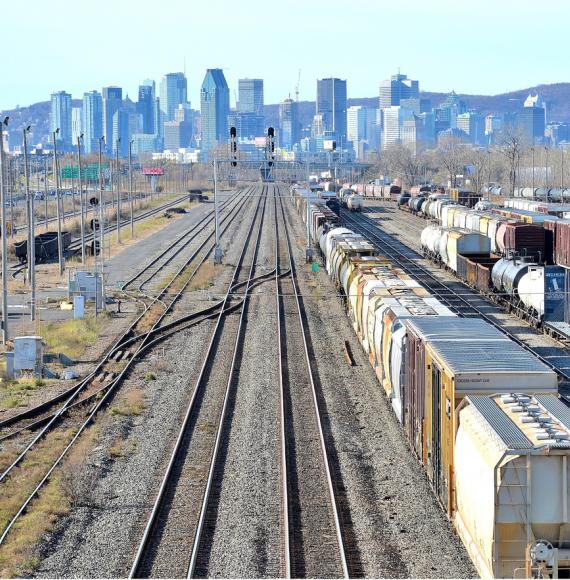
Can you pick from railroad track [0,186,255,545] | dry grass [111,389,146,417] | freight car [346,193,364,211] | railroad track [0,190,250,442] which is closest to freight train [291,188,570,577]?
dry grass [111,389,146,417]

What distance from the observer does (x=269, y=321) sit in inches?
1560

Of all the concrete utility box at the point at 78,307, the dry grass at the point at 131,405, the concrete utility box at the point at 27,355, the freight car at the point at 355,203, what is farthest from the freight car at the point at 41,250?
the freight car at the point at 355,203

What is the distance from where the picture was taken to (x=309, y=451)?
21969mm

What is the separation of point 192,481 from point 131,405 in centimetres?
654

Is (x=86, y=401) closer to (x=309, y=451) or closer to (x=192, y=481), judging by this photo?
(x=309, y=451)

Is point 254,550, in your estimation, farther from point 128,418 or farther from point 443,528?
point 128,418

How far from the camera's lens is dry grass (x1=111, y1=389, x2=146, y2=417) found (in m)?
25.7

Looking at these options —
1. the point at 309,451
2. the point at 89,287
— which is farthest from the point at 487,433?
the point at 89,287

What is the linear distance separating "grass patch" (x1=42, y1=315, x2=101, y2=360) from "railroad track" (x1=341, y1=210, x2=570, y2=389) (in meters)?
12.4

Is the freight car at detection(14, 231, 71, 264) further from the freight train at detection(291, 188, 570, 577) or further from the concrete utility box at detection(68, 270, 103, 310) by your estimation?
the freight train at detection(291, 188, 570, 577)

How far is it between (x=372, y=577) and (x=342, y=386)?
12.9m

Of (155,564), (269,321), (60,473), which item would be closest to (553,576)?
(155,564)

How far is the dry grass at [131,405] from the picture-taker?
25.7m

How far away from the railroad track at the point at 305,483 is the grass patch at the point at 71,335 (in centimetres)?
665
